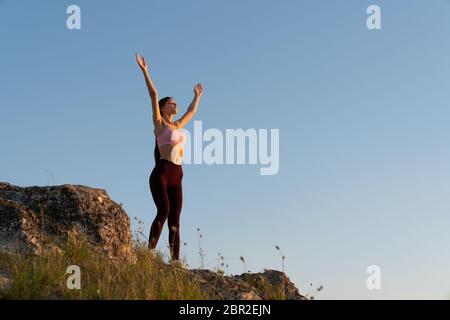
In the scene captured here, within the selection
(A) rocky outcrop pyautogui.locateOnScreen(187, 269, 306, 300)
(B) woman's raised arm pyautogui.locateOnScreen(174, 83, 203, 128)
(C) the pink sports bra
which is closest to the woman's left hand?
(B) woman's raised arm pyautogui.locateOnScreen(174, 83, 203, 128)

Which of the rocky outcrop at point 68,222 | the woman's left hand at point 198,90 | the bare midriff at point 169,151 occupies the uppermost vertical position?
the woman's left hand at point 198,90

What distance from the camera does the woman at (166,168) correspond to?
32.9 feet

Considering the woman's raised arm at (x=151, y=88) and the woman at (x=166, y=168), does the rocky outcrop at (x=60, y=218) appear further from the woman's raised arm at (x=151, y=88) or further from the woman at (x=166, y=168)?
the woman's raised arm at (x=151, y=88)

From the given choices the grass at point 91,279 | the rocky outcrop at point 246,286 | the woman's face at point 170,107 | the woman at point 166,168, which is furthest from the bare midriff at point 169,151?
the rocky outcrop at point 246,286

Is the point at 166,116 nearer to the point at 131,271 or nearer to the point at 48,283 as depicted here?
the point at 131,271

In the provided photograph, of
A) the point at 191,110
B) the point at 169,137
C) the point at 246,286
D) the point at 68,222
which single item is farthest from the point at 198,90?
the point at 246,286

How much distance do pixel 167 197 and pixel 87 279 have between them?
3113mm

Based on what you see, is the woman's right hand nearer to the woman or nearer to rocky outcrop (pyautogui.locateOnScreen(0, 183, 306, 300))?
the woman

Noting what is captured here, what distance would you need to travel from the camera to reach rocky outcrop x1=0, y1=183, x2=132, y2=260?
9.12m

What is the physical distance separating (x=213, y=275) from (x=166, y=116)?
3.49 meters

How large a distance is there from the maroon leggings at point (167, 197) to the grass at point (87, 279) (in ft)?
4.33

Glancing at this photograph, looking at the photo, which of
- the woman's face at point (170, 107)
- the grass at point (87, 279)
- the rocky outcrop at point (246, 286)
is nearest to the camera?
the grass at point (87, 279)

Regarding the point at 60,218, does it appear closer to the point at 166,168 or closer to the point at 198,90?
the point at 166,168

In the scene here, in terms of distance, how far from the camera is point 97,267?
777 cm
